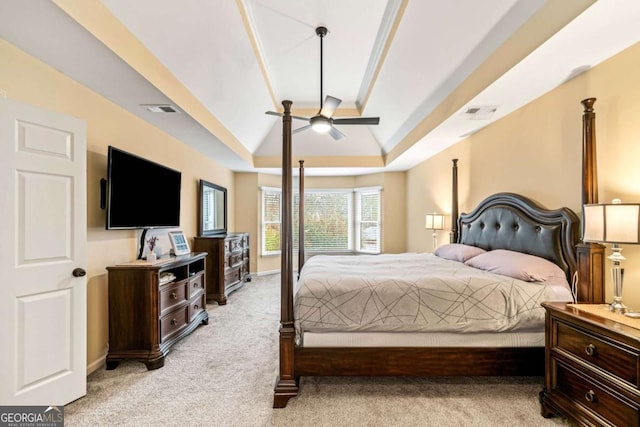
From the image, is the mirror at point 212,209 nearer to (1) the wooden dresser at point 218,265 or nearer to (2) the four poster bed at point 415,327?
(1) the wooden dresser at point 218,265

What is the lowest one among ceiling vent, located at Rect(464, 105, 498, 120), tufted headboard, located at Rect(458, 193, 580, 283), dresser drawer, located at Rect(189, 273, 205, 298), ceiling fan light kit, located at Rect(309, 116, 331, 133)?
dresser drawer, located at Rect(189, 273, 205, 298)

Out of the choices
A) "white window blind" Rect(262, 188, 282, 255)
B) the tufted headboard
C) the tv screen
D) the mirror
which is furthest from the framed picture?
the tufted headboard

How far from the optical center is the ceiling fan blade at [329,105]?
10.3ft

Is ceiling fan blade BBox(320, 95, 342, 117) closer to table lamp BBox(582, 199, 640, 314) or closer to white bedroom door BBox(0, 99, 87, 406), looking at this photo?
white bedroom door BBox(0, 99, 87, 406)

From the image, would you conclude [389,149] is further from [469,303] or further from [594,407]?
[594,407]

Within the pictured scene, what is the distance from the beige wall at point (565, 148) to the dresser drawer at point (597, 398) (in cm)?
73

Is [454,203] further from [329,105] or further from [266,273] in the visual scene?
[266,273]

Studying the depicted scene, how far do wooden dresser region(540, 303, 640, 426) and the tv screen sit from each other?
11.3 feet

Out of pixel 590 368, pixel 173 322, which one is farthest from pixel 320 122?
pixel 590 368

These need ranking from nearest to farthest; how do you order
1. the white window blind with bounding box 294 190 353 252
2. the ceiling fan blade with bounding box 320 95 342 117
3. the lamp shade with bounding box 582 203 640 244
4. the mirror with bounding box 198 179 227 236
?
the lamp shade with bounding box 582 203 640 244 < the ceiling fan blade with bounding box 320 95 342 117 < the mirror with bounding box 198 179 227 236 < the white window blind with bounding box 294 190 353 252

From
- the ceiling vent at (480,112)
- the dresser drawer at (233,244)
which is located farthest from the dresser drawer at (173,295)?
the ceiling vent at (480,112)

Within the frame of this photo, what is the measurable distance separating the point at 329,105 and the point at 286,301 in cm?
209

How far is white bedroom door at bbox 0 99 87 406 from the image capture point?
5.94 feet

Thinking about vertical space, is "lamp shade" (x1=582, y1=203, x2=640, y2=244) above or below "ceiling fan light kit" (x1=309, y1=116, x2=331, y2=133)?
below
